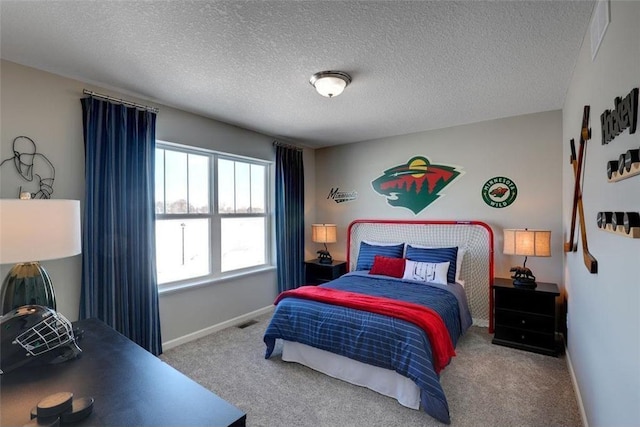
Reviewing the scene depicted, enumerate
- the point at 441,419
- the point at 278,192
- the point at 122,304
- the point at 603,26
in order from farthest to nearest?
1. the point at 278,192
2. the point at 122,304
3. the point at 441,419
4. the point at 603,26

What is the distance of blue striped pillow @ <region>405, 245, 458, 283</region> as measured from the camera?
3391mm

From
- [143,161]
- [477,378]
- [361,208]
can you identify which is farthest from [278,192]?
[477,378]

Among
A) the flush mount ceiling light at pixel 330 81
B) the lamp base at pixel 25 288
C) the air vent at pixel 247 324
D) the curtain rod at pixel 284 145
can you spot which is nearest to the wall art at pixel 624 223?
the flush mount ceiling light at pixel 330 81

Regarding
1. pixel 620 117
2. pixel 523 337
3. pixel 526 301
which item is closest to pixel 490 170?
pixel 526 301

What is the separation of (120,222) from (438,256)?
10.7ft

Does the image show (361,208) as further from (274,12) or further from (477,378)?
(274,12)

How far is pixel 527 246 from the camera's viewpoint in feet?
9.84

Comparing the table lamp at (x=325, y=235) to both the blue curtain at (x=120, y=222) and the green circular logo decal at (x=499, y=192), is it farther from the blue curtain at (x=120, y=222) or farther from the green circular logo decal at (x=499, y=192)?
the blue curtain at (x=120, y=222)

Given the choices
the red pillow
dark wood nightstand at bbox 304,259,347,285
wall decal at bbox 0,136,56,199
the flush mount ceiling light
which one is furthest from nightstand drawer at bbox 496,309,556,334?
wall decal at bbox 0,136,56,199

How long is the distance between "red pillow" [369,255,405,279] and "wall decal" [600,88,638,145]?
7.83ft

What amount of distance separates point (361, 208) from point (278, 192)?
1.27 metres

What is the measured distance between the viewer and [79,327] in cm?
166

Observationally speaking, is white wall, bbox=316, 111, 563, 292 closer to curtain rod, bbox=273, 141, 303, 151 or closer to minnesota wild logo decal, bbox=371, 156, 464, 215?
minnesota wild logo decal, bbox=371, 156, 464, 215

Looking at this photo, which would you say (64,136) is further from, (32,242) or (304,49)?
(304,49)
